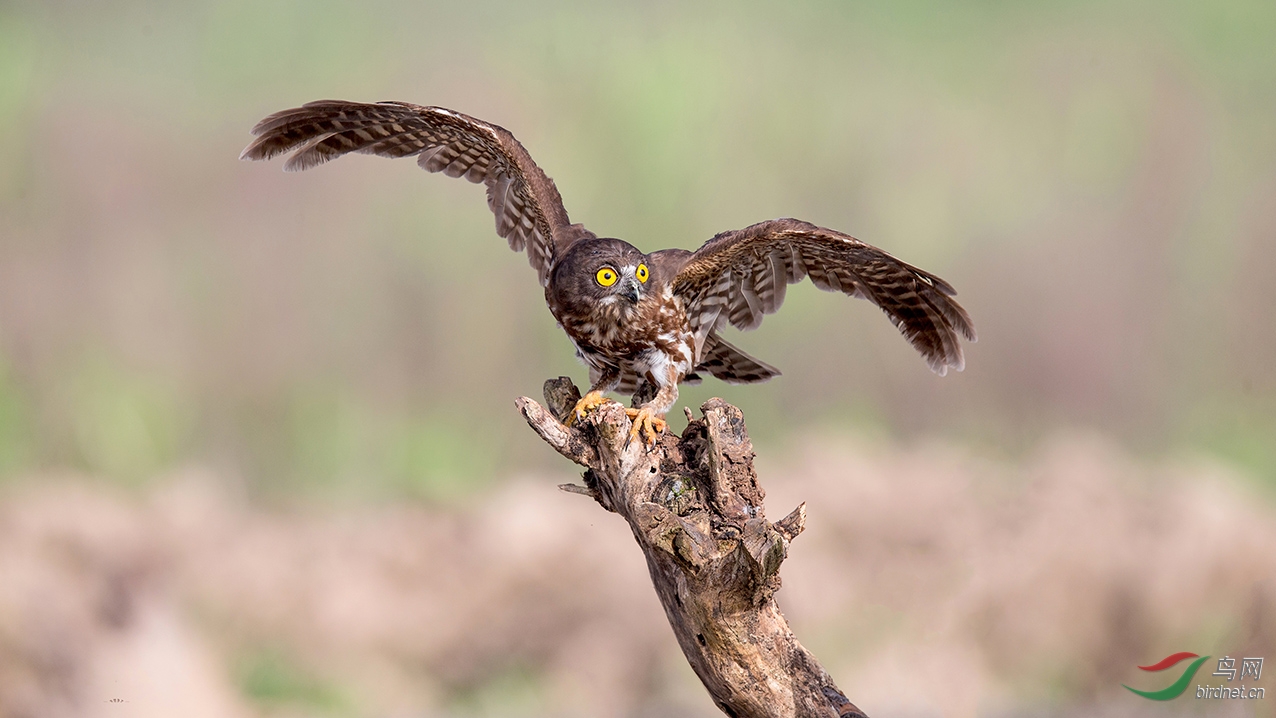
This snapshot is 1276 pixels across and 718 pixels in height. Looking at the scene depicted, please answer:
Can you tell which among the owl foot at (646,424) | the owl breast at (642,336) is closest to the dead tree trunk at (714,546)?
the owl foot at (646,424)

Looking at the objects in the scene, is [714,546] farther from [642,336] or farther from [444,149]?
[444,149]

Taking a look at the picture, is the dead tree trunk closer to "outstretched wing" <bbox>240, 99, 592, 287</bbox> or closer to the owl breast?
the owl breast

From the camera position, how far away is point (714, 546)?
313cm

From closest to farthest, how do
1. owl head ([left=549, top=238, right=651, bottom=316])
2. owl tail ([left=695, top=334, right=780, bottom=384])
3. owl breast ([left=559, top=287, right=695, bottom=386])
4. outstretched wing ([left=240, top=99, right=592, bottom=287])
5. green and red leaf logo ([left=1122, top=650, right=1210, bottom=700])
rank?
1. owl head ([left=549, top=238, right=651, bottom=316])
2. owl breast ([left=559, top=287, right=695, bottom=386])
3. outstretched wing ([left=240, top=99, right=592, bottom=287])
4. owl tail ([left=695, top=334, right=780, bottom=384])
5. green and red leaf logo ([left=1122, top=650, right=1210, bottom=700])

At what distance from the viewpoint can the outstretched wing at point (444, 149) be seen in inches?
150

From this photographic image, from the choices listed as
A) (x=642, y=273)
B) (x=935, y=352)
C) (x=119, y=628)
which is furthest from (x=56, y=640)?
(x=935, y=352)

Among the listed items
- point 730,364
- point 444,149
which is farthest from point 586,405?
point 444,149

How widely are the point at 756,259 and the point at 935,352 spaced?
77cm

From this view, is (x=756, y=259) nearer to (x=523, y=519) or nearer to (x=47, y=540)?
(x=523, y=519)

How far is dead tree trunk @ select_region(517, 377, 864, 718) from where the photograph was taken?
313 cm

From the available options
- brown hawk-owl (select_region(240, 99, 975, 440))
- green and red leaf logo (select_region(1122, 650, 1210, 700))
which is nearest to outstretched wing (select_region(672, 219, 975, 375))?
brown hawk-owl (select_region(240, 99, 975, 440))

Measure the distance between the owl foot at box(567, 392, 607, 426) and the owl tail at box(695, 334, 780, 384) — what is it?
0.58 m

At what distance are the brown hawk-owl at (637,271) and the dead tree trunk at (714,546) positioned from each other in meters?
0.15

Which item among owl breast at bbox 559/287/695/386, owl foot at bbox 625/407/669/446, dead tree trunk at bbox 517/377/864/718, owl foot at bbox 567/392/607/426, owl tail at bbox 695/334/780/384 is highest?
owl tail at bbox 695/334/780/384
